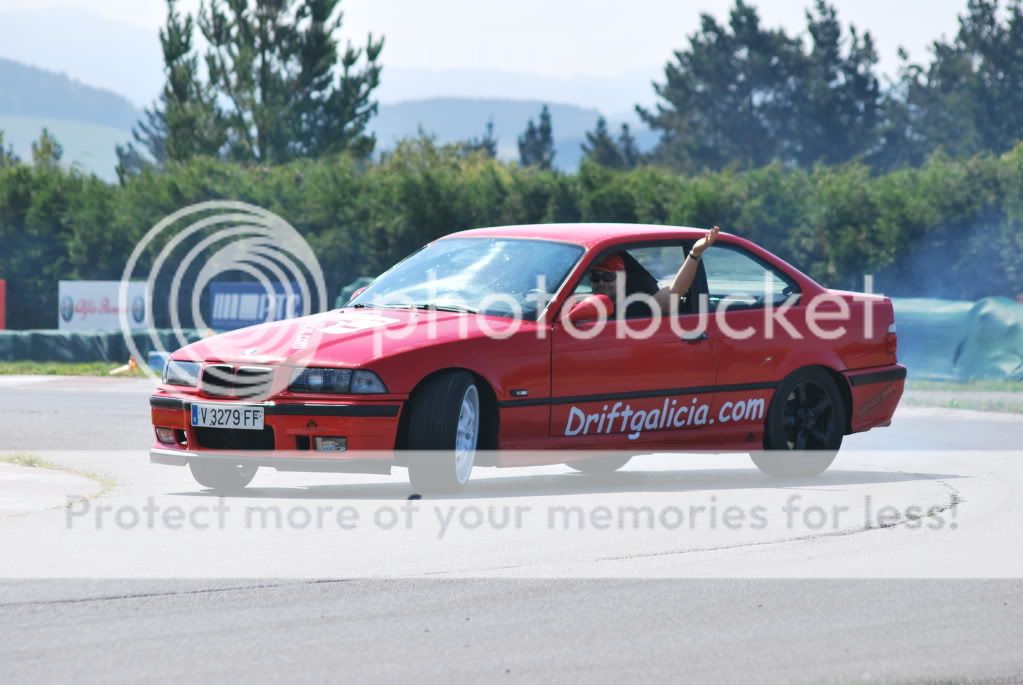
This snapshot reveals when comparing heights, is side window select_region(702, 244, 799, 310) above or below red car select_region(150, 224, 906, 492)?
above

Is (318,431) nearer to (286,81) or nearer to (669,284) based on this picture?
(669,284)

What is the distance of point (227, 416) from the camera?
8.53 m

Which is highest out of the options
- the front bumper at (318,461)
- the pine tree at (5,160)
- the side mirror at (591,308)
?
the pine tree at (5,160)

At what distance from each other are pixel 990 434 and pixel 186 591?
9.88 m

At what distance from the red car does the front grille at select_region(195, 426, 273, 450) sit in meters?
0.01

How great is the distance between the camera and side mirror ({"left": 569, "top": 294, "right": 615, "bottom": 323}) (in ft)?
29.7

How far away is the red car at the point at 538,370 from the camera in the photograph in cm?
841

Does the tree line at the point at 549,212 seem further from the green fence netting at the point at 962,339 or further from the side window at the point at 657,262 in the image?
the side window at the point at 657,262

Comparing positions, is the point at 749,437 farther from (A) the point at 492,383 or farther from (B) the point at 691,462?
(A) the point at 492,383

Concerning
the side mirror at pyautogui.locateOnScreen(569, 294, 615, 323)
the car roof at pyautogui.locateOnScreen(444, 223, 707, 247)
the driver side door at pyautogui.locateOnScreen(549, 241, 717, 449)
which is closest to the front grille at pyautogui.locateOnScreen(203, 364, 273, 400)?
the driver side door at pyautogui.locateOnScreen(549, 241, 717, 449)

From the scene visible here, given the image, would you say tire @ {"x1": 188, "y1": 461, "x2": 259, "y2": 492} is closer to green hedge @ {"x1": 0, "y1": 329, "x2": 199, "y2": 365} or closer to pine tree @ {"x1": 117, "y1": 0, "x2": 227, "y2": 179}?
green hedge @ {"x1": 0, "y1": 329, "x2": 199, "y2": 365}

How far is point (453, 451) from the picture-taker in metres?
8.47

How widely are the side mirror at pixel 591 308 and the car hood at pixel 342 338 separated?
0.38 metres

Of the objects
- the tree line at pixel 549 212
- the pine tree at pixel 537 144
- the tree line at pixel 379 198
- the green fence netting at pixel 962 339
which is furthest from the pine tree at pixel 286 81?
the pine tree at pixel 537 144
